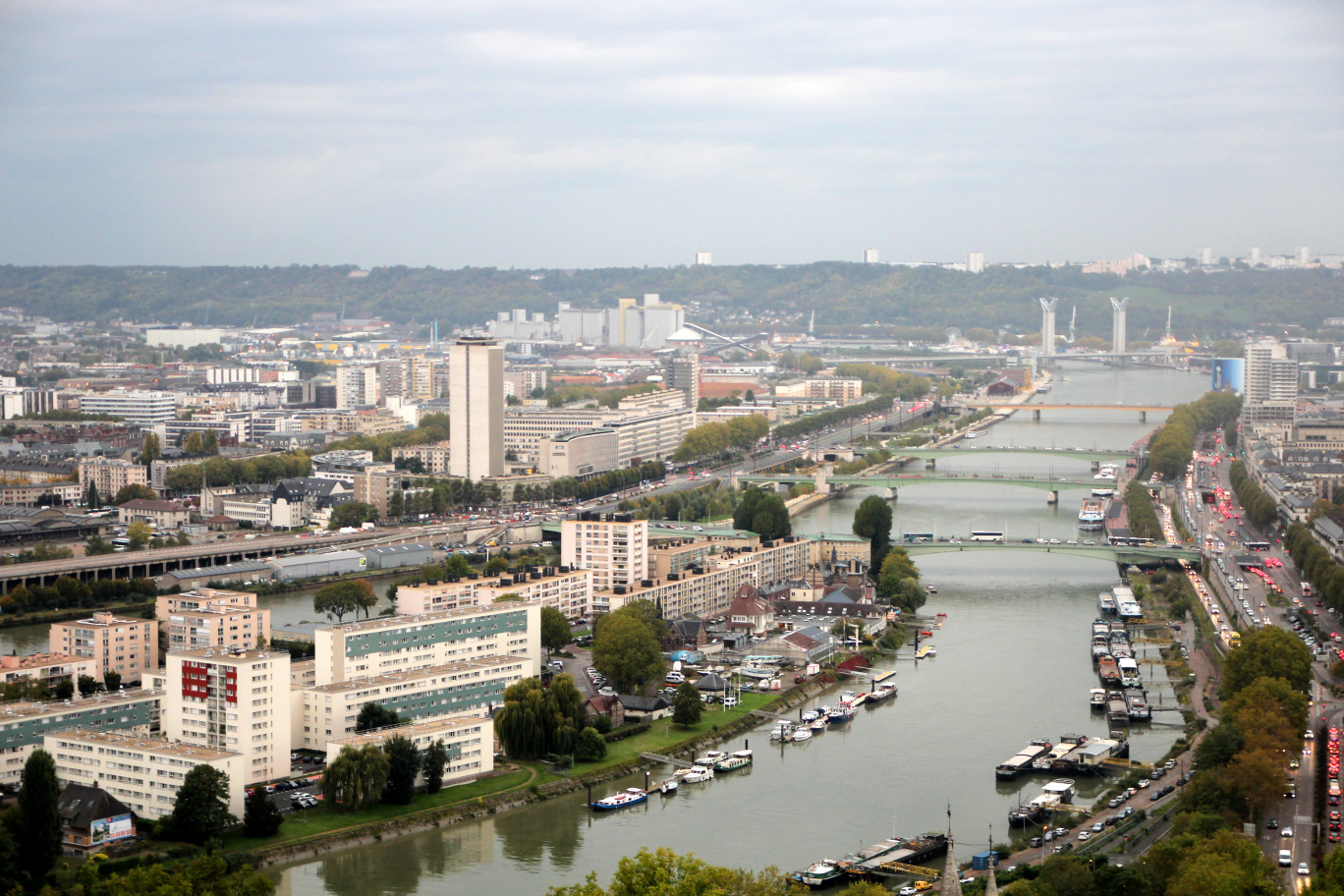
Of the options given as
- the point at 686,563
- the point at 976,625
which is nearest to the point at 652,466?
the point at 686,563

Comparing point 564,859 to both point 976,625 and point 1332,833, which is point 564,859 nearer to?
point 1332,833

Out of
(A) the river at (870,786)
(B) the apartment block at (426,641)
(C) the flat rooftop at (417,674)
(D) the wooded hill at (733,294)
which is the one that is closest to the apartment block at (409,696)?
(C) the flat rooftop at (417,674)

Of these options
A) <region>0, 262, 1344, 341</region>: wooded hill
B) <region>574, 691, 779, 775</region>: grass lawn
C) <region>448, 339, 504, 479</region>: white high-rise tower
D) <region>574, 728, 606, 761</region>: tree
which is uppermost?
<region>0, 262, 1344, 341</region>: wooded hill

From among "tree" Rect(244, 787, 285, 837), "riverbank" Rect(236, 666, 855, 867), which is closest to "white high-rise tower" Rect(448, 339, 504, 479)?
"riverbank" Rect(236, 666, 855, 867)

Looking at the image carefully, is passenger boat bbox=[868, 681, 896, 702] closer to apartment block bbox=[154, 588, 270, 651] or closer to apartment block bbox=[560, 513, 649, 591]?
apartment block bbox=[560, 513, 649, 591]

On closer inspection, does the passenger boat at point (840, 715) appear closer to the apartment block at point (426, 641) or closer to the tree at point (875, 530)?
the apartment block at point (426, 641)
